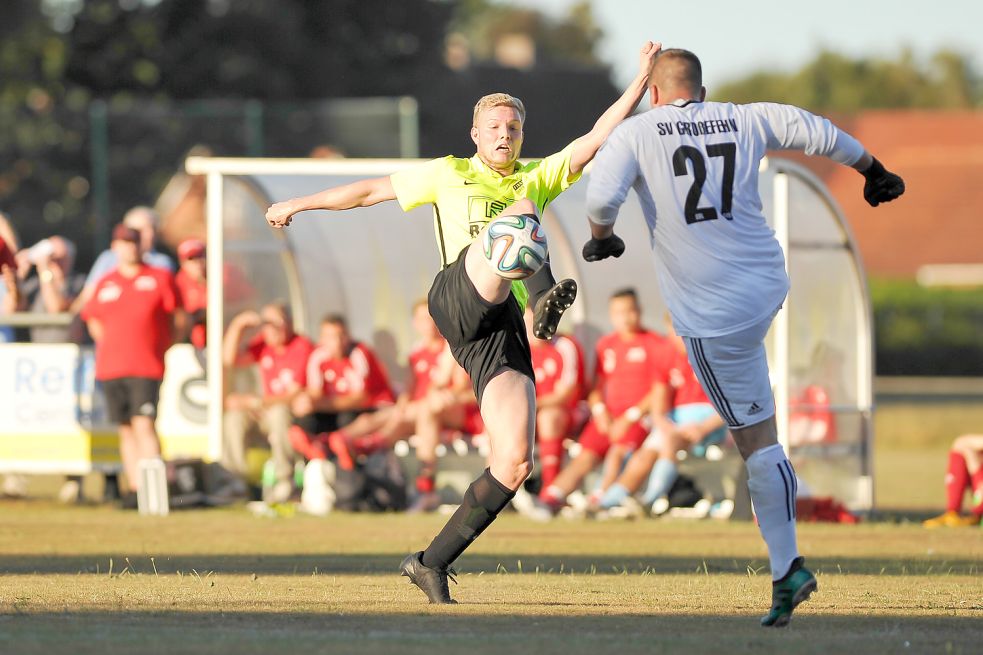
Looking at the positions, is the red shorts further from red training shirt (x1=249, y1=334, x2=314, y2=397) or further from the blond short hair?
the blond short hair

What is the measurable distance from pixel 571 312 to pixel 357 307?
2044mm

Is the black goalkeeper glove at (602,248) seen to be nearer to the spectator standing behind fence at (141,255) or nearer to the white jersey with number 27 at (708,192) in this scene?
the white jersey with number 27 at (708,192)

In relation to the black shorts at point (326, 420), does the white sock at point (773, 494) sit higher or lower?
higher

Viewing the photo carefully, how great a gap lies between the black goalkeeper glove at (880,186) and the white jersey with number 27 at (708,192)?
17 cm

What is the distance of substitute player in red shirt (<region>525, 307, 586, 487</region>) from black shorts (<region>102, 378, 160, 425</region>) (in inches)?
126

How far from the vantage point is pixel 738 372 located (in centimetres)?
714

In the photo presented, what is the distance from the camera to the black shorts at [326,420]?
15016 mm

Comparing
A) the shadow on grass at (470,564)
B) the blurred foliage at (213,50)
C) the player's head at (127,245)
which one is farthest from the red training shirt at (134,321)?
the blurred foliage at (213,50)

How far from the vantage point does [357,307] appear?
661 inches

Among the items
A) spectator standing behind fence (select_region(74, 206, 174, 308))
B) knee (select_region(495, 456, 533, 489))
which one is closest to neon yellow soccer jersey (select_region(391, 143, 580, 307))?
knee (select_region(495, 456, 533, 489))

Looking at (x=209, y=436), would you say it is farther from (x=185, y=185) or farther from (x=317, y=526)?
(x=185, y=185)

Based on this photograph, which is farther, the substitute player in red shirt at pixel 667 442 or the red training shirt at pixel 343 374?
the red training shirt at pixel 343 374

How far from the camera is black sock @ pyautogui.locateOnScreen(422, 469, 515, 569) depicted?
7660 millimetres

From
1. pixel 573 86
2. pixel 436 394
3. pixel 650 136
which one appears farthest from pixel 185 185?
pixel 573 86
